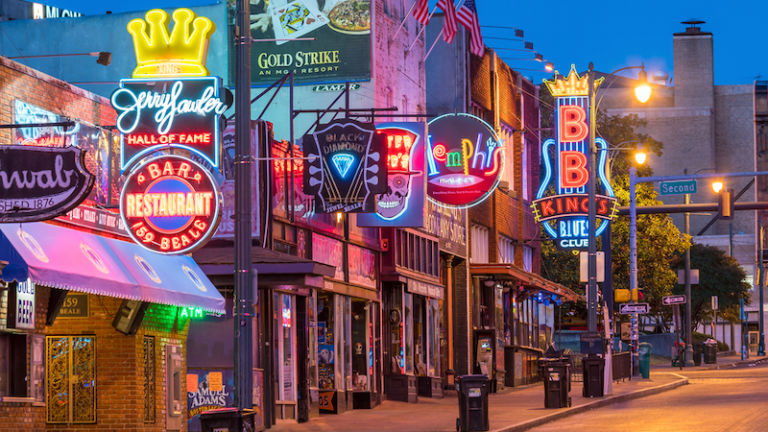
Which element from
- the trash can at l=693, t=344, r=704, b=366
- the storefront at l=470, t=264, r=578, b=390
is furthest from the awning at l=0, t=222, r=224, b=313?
the trash can at l=693, t=344, r=704, b=366

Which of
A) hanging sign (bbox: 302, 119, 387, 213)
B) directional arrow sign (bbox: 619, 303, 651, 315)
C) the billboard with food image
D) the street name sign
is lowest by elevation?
directional arrow sign (bbox: 619, 303, 651, 315)

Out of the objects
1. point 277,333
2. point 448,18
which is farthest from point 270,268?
point 448,18

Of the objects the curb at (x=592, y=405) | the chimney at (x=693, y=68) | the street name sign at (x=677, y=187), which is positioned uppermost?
the chimney at (x=693, y=68)

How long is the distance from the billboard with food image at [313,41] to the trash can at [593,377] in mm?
9341

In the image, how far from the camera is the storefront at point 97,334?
697 inches

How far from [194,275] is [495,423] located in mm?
6733

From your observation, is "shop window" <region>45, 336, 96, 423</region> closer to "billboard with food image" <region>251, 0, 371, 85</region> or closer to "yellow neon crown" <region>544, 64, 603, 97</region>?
"billboard with food image" <region>251, 0, 371, 85</region>

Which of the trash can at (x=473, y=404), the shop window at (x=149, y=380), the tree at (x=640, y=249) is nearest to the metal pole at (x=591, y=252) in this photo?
the trash can at (x=473, y=404)

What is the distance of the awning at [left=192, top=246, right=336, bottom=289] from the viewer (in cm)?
2322

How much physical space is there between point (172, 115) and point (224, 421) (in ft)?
24.7

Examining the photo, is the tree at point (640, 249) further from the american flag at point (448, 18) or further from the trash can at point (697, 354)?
the american flag at point (448, 18)

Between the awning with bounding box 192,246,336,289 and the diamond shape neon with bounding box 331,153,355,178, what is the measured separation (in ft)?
6.02

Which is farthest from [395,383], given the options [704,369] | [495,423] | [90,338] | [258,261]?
[704,369]

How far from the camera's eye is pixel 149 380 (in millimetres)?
21953
